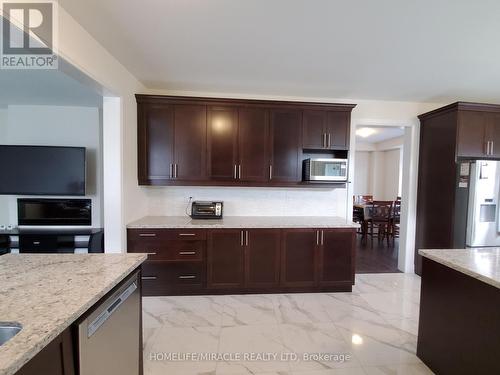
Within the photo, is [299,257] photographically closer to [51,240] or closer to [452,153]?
[452,153]

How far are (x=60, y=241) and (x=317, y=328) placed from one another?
11.8 ft

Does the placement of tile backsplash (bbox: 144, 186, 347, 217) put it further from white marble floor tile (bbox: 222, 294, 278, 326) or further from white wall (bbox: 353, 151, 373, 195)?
white wall (bbox: 353, 151, 373, 195)

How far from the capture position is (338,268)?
2943 mm

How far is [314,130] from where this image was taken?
3.07 m

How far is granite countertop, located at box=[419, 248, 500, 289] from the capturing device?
1349mm

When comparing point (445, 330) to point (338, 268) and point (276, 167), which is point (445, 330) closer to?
point (338, 268)

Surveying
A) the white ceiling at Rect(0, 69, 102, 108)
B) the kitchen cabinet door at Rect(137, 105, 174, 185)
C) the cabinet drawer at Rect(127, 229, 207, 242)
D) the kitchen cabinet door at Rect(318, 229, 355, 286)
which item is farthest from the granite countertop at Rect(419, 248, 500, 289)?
the white ceiling at Rect(0, 69, 102, 108)

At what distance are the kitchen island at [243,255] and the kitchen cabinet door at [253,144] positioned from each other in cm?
63

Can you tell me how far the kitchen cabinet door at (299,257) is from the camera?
287 cm

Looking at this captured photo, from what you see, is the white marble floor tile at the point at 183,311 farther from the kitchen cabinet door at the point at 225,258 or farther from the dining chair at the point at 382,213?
the dining chair at the point at 382,213

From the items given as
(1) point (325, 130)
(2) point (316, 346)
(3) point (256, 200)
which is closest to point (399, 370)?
(2) point (316, 346)

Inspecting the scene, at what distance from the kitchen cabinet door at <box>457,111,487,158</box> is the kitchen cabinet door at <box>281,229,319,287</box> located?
6.79ft

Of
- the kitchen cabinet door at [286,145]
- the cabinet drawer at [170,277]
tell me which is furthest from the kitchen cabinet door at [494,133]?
the cabinet drawer at [170,277]

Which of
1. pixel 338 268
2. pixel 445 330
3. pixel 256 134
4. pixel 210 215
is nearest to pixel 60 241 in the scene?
pixel 210 215
